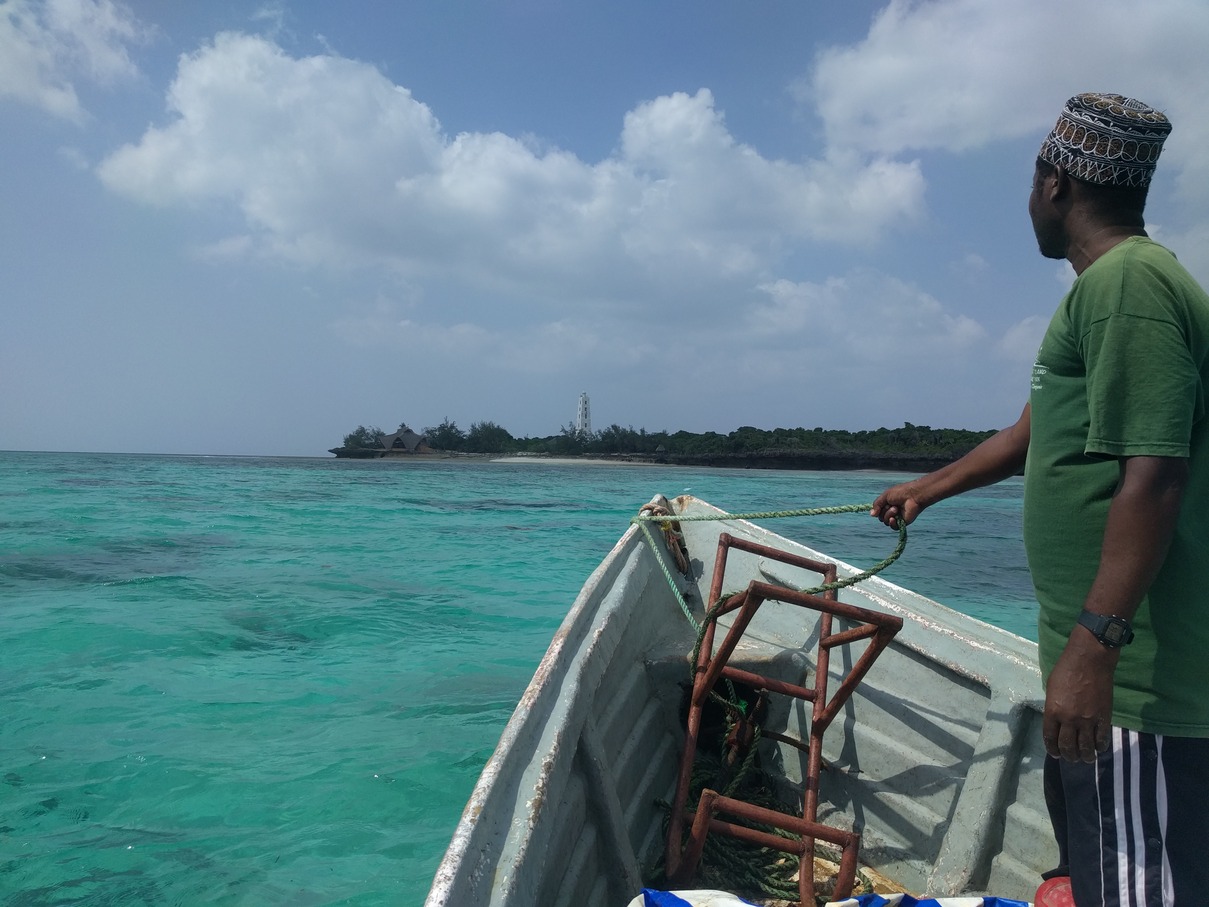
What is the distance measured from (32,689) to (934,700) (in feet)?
21.6

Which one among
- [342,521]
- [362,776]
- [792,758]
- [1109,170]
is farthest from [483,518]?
[1109,170]

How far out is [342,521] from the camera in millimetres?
19641

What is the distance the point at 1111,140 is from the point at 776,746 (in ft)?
8.94

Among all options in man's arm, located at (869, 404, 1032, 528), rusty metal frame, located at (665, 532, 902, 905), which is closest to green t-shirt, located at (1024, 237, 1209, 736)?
man's arm, located at (869, 404, 1032, 528)

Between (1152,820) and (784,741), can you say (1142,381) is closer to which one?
(1152,820)

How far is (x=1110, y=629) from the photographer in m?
1.36

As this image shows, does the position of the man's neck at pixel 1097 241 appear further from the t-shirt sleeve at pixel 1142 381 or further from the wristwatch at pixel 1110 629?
the wristwatch at pixel 1110 629

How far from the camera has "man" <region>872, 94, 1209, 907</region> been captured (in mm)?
1333

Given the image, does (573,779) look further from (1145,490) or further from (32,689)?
(32,689)

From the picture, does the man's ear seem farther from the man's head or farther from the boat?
the boat

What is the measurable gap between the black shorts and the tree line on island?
5764 cm

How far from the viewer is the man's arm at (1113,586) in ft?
4.33

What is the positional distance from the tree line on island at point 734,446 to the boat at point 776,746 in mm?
55814

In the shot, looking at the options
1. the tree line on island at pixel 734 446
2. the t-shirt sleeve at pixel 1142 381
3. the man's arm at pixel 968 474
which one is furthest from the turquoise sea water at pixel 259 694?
the tree line on island at pixel 734 446
